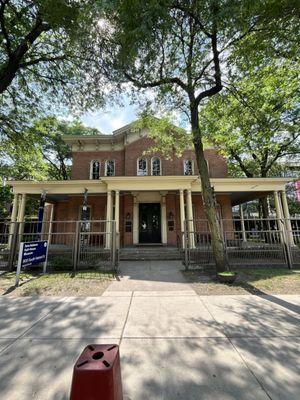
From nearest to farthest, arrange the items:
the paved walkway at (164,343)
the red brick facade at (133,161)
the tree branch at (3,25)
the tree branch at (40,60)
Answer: the paved walkway at (164,343)
the tree branch at (3,25)
the tree branch at (40,60)
the red brick facade at (133,161)

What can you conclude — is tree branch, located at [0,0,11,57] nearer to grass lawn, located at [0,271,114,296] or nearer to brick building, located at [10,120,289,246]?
brick building, located at [10,120,289,246]

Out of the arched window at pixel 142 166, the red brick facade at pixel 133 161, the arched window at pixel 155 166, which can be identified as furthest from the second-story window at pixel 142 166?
the arched window at pixel 155 166

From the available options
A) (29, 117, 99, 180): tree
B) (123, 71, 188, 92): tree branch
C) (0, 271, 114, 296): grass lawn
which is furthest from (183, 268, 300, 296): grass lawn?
(29, 117, 99, 180): tree

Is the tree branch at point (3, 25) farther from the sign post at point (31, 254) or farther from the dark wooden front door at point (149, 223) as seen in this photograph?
the dark wooden front door at point (149, 223)

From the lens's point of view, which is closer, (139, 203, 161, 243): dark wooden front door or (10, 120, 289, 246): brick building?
(10, 120, 289, 246): brick building

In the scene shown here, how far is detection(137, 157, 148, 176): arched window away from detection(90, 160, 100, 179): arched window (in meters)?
3.37

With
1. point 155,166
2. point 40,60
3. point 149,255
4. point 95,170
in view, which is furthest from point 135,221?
point 40,60

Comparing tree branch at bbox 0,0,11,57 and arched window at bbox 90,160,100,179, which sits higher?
tree branch at bbox 0,0,11,57

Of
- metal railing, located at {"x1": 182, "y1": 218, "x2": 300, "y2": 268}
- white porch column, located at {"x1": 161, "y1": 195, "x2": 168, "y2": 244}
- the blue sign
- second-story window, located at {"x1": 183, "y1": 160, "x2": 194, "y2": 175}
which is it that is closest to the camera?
the blue sign

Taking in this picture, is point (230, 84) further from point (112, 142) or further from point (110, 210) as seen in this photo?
point (112, 142)

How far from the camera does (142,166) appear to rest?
16734 millimetres

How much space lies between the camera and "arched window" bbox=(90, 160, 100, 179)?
1722 centimetres

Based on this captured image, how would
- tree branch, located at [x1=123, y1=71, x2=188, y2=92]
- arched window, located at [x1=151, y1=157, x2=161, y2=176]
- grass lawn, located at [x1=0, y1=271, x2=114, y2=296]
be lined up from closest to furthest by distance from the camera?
grass lawn, located at [x1=0, y1=271, x2=114, y2=296], tree branch, located at [x1=123, y1=71, x2=188, y2=92], arched window, located at [x1=151, y1=157, x2=161, y2=176]

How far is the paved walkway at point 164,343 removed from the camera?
243 centimetres
